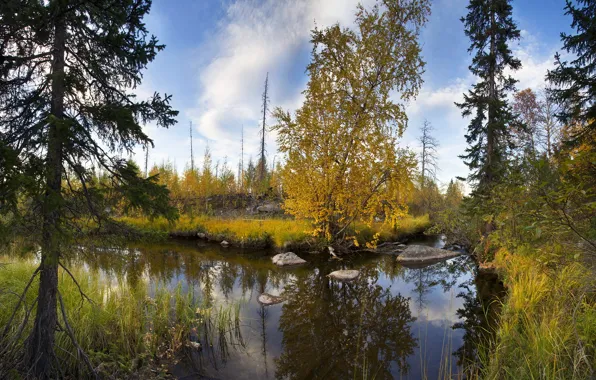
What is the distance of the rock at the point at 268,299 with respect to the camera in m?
6.84

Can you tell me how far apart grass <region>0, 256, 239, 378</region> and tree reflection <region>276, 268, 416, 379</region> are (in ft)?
4.77

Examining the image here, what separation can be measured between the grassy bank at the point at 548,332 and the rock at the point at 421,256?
5247 millimetres

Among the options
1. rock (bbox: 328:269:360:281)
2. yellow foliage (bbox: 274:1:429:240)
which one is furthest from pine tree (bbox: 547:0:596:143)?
rock (bbox: 328:269:360:281)

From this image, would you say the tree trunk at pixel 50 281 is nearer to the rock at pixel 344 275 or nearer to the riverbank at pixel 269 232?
the rock at pixel 344 275

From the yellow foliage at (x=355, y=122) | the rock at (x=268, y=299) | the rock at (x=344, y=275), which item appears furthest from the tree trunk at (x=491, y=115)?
the rock at (x=268, y=299)

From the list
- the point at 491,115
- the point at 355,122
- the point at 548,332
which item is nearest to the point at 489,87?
the point at 491,115

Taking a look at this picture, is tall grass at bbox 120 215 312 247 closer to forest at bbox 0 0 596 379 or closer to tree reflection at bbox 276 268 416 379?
forest at bbox 0 0 596 379

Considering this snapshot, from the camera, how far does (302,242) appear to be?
12.8m

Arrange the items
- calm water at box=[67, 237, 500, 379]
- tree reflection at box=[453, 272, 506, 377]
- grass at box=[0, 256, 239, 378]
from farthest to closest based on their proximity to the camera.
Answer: tree reflection at box=[453, 272, 506, 377], calm water at box=[67, 237, 500, 379], grass at box=[0, 256, 239, 378]

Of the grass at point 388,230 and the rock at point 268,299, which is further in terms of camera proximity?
the grass at point 388,230

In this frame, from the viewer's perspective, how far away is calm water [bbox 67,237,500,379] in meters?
4.29

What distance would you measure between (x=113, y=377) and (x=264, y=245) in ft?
34.0

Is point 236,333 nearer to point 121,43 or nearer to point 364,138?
point 121,43

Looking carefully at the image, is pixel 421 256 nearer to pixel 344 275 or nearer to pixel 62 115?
pixel 344 275
